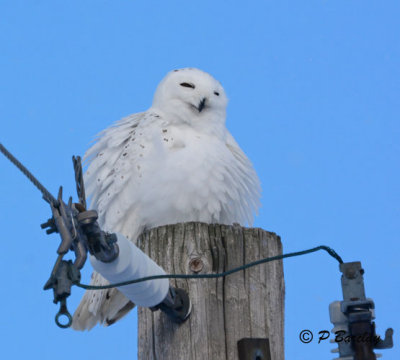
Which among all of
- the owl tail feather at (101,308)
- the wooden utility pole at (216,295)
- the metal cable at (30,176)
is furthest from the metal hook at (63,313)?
the owl tail feather at (101,308)

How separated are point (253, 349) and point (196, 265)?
1.32 ft

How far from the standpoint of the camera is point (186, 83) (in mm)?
5586

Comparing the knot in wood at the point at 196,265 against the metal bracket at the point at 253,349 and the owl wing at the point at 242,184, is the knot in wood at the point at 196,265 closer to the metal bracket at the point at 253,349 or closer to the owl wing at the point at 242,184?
the metal bracket at the point at 253,349

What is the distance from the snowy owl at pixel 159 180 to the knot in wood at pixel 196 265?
5.24ft

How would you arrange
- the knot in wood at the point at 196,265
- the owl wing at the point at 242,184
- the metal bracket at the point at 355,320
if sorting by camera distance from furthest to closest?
the owl wing at the point at 242,184
the knot in wood at the point at 196,265
the metal bracket at the point at 355,320

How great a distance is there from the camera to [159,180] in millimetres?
4613

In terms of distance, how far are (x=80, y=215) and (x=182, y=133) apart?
2.90m

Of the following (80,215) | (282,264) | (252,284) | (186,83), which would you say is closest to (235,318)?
(252,284)

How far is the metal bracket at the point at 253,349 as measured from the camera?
8.61 ft

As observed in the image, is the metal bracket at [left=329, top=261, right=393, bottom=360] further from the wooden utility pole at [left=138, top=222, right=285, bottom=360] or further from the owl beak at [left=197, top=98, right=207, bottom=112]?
the owl beak at [left=197, top=98, right=207, bottom=112]

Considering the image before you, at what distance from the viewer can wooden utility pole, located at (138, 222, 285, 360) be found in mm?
2684

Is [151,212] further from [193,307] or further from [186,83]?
[193,307]

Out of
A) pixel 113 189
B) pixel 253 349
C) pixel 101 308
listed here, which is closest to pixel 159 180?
pixel 113 189

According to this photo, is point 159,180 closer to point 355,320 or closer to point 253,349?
point 253,349
